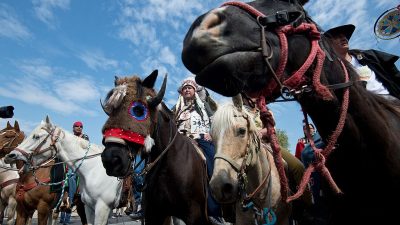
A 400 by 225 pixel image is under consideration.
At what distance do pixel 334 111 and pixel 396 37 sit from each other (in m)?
6.90

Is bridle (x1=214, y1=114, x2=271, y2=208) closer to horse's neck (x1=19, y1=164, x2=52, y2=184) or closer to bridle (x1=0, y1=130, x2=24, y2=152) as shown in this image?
horse's neck (x1=19, y1=164, x2=52, y2=184)

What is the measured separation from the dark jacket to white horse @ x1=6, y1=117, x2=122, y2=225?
17.4 ft

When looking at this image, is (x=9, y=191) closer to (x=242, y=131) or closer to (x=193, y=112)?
(x=193, y=112)

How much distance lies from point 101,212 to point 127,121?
294 cm

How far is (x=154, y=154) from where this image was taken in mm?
5012

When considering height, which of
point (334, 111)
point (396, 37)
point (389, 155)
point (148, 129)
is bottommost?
point (389, 155)

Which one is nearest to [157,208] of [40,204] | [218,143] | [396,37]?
[218,143]

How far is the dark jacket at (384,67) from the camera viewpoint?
3059 mm

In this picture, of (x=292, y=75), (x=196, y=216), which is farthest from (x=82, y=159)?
(x=292, y=75)

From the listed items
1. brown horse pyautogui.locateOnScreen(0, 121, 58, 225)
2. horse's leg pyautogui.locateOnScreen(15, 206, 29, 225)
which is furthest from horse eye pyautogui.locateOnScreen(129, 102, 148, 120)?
horse's leg pyautogui.locateOnScreen(15, 206, 29, 225)

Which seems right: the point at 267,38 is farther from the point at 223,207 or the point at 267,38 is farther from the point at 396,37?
the point at 396,37

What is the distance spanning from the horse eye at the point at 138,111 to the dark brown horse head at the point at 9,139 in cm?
922

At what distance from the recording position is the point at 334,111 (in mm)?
1980

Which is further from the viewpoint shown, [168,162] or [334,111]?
[168,162]
